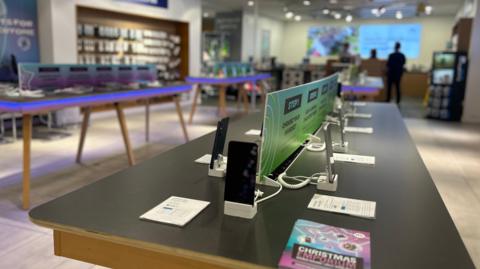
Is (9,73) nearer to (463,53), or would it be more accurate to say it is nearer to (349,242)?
(349,242)

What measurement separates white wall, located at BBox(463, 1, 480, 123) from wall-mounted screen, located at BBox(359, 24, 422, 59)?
24.8ft

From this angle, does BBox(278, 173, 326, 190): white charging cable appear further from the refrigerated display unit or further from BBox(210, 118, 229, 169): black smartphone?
the refrigerated display unit

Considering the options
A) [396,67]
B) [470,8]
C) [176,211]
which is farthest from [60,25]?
[470,8]

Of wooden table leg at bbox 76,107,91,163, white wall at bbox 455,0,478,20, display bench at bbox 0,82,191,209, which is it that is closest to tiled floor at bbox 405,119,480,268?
white wall at bbox 455,0,478,20

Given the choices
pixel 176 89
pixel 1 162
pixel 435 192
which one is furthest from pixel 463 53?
pixel 1 162

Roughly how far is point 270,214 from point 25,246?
208cm

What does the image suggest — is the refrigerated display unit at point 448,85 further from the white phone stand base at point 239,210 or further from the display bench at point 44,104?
the white phone stand base at point 239,210

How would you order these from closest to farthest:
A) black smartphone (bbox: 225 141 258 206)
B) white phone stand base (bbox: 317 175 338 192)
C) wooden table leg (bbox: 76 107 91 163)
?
black smartphone (bbox: 225 141 258 206), white phone stand base (bbox: 317 175 338 192), wooden table leg (bbox: 76 107 91 163)

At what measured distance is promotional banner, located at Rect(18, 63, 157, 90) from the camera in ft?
13.8

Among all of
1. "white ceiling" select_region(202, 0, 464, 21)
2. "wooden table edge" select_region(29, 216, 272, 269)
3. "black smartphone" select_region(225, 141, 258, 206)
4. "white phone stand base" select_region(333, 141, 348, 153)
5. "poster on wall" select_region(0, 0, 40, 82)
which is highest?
"white ceiling" select_region(202, 0, 464, 21)

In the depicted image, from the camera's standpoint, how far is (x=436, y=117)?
8.91 m

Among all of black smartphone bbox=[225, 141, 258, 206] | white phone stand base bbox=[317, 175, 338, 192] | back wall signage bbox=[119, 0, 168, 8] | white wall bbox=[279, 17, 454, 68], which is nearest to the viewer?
black smartphone bbox=[225, 141, 258, 206]

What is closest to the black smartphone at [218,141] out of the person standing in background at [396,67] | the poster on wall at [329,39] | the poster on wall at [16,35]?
the poster on wall at [16,35]

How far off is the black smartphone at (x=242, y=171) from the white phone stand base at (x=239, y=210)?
14 mm
